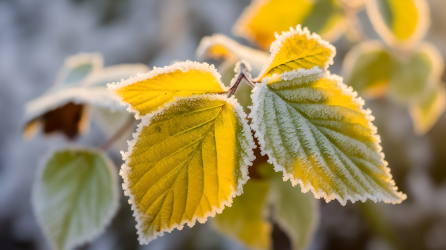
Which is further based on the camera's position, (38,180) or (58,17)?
(58,17)

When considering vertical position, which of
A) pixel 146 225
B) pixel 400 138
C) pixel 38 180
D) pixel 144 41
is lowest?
pixel 146 225

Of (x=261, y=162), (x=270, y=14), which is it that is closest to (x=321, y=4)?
(x=270, y=14)

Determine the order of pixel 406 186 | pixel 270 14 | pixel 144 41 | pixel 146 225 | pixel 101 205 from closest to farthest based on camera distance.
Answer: pixel 146 225
pixel 101 205
pixel 270 14
pixel 406 186
pixel 144 41

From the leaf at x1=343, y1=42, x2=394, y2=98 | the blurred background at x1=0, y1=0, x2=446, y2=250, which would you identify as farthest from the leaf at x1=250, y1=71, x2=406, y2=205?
the blurred background at x1=0, y1=0, x2=446, y2=250

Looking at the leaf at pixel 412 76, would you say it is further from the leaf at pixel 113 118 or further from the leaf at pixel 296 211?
the leaf at pixel 113 118

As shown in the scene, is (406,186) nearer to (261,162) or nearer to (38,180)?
(261,162)

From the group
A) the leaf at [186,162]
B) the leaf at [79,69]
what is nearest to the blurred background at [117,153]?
the leaf at [79,69]

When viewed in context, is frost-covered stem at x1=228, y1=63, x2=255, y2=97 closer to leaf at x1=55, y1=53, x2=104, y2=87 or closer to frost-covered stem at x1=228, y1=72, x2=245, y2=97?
frost-covered stem at x1=228, y1=72, x2=245, y2=97
